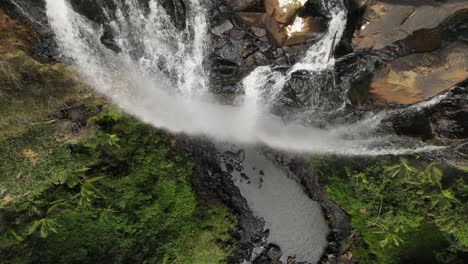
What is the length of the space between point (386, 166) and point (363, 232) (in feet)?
8.34

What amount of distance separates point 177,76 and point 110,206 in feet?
13.1

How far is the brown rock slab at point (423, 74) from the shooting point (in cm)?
676

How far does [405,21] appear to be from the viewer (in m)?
6.71

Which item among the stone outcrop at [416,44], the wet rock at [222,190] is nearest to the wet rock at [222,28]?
the stone outcrop at [416,44]

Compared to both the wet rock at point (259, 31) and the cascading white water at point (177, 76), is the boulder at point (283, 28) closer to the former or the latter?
the wet rock at point (259, 31)

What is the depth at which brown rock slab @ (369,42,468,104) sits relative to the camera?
22.2ft

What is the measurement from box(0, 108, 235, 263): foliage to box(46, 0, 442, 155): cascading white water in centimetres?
86

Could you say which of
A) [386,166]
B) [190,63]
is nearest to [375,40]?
[386,166]

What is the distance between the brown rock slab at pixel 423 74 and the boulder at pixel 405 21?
28 centimetres

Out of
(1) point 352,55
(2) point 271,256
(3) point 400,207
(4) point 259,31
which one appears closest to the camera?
(4) point 259,31

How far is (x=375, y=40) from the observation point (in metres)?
7.06

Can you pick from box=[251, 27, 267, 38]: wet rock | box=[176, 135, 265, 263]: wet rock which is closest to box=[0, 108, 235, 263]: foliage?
box=[176, 135, 265, 263]: wet rock

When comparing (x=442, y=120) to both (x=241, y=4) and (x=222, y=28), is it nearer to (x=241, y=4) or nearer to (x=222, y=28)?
(x=241, y=4)

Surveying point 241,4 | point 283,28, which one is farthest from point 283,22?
point 241,4
